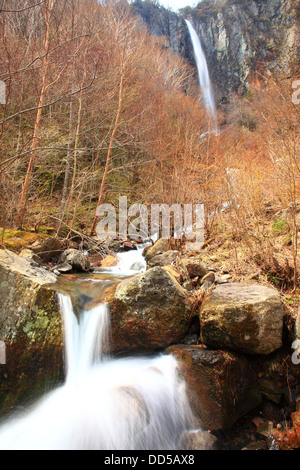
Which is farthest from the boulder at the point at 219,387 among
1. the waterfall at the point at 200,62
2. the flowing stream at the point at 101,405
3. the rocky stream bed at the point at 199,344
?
the waterfall at the point at 200,62

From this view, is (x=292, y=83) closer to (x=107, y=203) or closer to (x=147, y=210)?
(x=147, y=210)

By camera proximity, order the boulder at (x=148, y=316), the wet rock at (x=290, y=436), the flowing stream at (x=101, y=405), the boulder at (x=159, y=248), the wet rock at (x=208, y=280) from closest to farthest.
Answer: the wet rock at (x=290, y=436) < the flowing stream at (x=101, y=405) < the boulder at (x=148, y=316) < the wet rock at (x=208, y=280) < the boulder at (x=159, y=248)

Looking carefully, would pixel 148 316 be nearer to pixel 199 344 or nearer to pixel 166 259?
pixel 199 344

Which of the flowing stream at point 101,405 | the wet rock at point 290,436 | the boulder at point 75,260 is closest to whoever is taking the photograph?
the wet rock at point 290,436

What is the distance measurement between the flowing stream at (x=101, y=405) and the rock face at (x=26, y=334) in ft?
0.50

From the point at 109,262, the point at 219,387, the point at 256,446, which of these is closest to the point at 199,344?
the point at 219,387

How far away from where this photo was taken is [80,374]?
124 inches

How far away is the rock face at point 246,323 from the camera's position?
9.15 ft

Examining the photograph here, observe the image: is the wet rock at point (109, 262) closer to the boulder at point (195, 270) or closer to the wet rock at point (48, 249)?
the wet rock at point (48, 249)

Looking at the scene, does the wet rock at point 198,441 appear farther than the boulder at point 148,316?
No

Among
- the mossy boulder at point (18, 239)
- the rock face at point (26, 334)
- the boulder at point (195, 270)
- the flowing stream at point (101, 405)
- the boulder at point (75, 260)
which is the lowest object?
the flowing stream at point (101, 405)

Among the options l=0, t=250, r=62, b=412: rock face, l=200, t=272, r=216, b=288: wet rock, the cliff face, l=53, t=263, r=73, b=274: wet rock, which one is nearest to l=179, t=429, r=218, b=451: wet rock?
l=0, t=250, r=62, b=412: rock face

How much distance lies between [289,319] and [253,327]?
0.49 m
